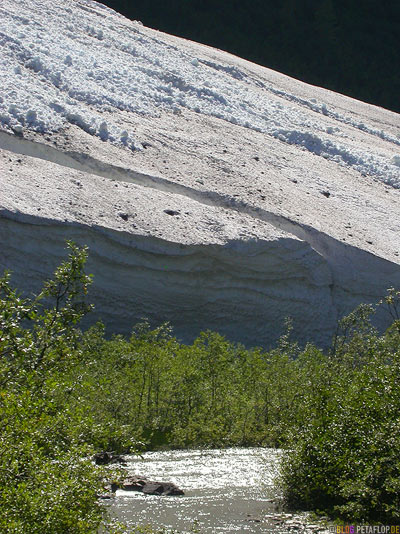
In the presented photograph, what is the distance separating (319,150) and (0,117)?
6421 millimetres

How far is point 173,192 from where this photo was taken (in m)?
12.1

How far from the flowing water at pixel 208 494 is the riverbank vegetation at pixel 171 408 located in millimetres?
284

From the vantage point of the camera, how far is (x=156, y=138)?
1316cm

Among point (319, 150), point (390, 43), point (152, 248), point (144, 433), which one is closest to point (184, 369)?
point (144, 433)

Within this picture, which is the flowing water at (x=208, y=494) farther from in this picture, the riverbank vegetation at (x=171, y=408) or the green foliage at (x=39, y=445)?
the green foliage at (x=39, y=445)

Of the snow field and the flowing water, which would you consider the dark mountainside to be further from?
the flowing water

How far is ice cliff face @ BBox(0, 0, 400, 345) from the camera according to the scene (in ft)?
34.8

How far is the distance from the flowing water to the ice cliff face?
2919 mm

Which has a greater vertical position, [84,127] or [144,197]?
[84,127]

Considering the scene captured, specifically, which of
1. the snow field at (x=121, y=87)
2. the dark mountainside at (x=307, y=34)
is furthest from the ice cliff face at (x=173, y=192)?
the dark mountainside at (x=307, y=34)

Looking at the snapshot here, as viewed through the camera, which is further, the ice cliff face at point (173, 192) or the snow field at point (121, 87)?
the snow field at point (121, 87)

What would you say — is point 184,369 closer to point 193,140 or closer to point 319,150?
point 193,140

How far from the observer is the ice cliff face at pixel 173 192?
1062cm

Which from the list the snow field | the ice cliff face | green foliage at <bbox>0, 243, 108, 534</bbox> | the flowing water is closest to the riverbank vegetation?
green foliage at <bbox>0, 243, 108, 534</bbox>
